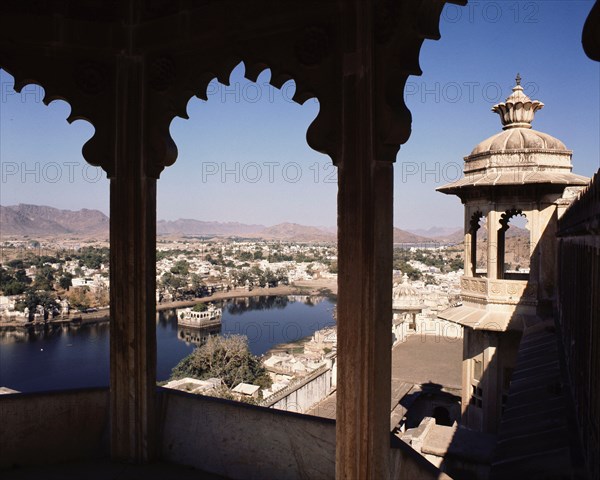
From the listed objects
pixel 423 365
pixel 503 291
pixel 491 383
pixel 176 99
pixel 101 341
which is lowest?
pixel 101 341

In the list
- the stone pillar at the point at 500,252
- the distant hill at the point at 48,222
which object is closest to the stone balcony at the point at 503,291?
the stone pillar at the point at 500,252

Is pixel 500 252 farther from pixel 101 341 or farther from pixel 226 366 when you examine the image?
pixel 101 341

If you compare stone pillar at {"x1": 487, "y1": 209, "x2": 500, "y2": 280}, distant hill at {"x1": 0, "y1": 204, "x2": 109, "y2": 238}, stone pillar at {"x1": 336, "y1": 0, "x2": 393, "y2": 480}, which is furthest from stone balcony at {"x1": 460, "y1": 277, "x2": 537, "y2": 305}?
distant hill at {"x1": 0, "y1": 204, "x2": 109, "y2": 238}

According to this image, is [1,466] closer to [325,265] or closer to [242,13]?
[242,13]

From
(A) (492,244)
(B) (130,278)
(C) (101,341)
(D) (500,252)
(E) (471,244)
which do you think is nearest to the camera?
(B) (130,278)

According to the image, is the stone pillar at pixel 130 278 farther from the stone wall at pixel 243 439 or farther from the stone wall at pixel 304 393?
the stone wall at pixel 304 393

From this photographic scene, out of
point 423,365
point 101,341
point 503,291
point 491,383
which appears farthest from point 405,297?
point 503,291

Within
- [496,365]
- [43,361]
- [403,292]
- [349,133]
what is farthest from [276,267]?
[349,133]
